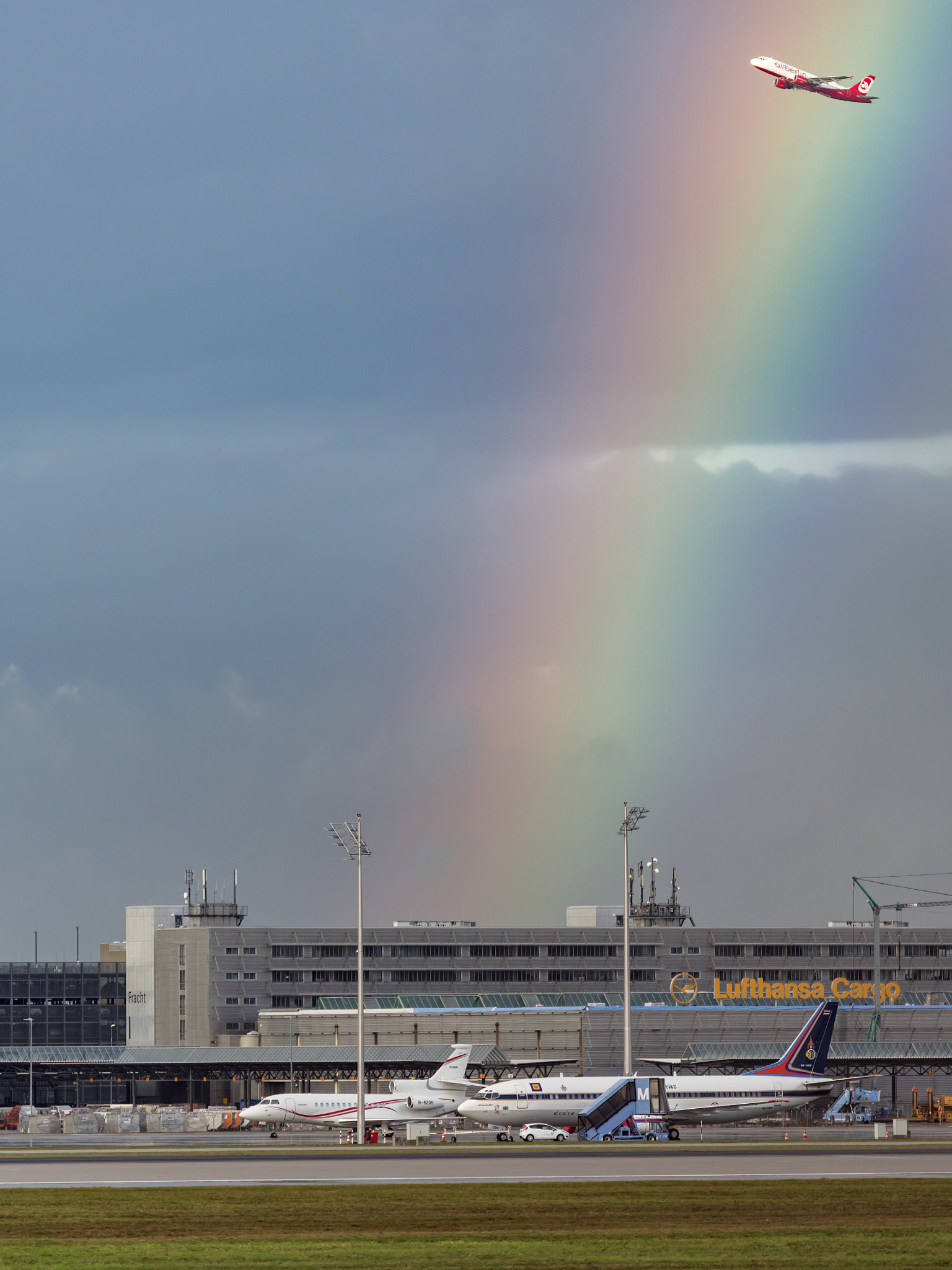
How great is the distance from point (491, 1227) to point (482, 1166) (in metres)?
28.2

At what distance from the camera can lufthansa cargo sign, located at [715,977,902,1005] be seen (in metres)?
192

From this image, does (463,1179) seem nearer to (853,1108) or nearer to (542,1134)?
(542,1134)

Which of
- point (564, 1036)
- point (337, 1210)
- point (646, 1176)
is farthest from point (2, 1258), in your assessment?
point (564, 1036)

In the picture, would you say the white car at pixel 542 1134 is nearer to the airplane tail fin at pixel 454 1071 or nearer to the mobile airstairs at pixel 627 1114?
the mobile airstairs at pixel 627 1114

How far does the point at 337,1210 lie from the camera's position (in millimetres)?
54719

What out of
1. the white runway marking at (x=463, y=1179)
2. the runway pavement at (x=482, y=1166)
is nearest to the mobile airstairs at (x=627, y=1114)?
the runway pavement at (x=482, y=1166)

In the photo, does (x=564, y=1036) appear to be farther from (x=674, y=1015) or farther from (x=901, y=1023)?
(x=901, y=1023)

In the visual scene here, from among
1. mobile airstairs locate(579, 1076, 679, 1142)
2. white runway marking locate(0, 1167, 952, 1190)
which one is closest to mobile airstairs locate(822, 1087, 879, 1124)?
mobile airstairs locate(579, 1076, 679, 1142)

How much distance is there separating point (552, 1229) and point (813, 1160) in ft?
111

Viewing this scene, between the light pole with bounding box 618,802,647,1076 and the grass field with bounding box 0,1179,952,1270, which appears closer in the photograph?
the grass field with bounding box 0,1179,952,1270

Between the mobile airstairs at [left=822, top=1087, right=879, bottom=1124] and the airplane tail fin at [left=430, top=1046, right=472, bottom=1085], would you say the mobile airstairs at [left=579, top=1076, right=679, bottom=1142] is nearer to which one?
the airplane tail fin at [left=430, top=1046, right=472, bottom=1085]

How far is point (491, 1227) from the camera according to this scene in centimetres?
4859

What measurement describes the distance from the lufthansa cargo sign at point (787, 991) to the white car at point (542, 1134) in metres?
A: 88.0

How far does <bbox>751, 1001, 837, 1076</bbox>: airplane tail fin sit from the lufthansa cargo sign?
7798cm
